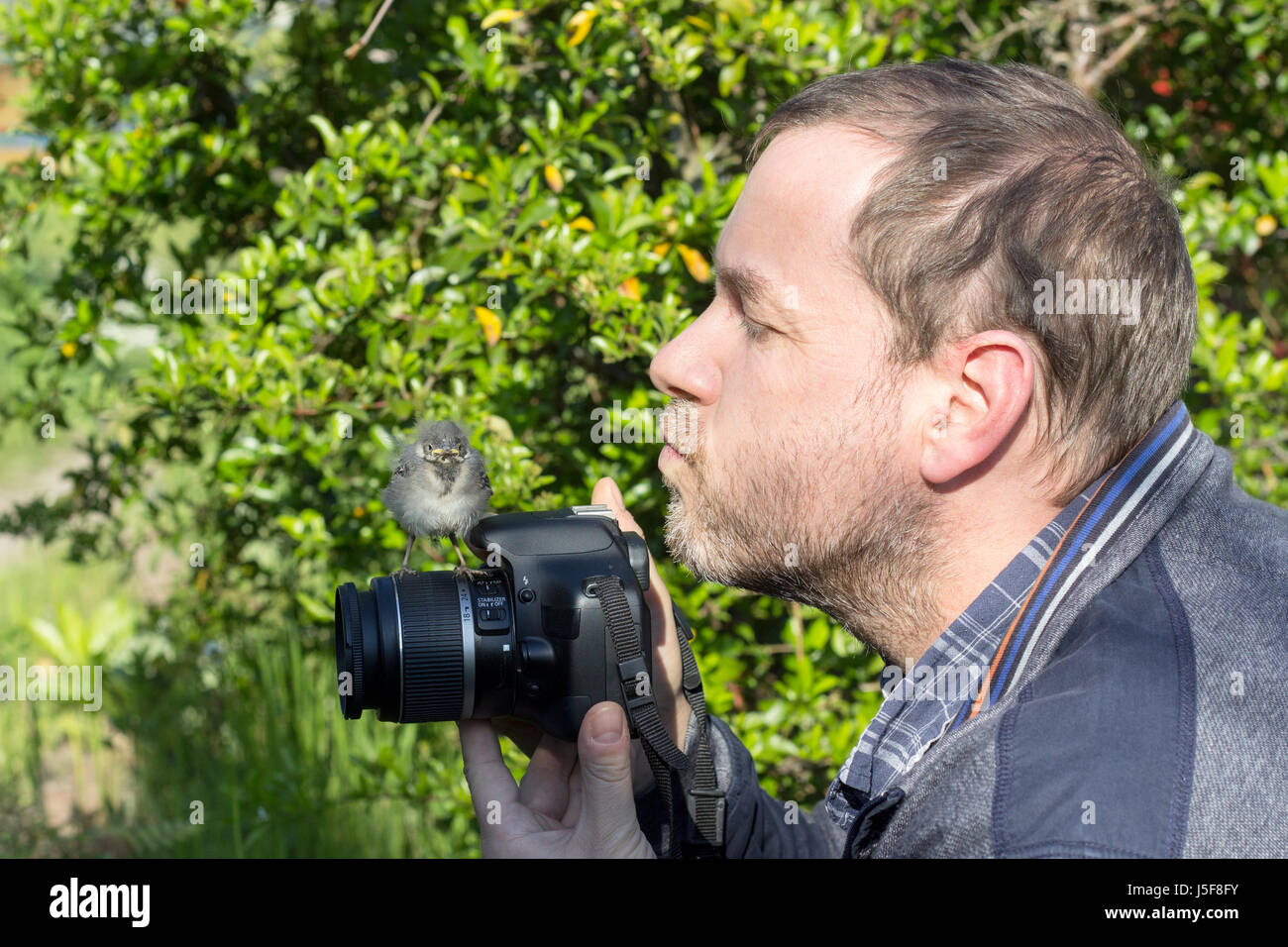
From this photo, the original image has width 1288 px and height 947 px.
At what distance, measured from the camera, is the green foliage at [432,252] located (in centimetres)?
249

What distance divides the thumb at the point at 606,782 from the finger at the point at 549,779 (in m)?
0.17

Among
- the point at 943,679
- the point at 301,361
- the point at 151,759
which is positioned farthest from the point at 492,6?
the point at 151,759

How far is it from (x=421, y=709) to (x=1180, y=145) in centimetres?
274

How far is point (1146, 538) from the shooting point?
1508mm

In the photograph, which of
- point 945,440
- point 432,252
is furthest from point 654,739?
point 432,252

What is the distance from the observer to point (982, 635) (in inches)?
62.3

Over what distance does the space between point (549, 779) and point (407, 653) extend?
32 cm

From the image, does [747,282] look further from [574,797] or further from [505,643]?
[574,797]

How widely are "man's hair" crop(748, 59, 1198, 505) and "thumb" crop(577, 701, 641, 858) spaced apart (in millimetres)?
694

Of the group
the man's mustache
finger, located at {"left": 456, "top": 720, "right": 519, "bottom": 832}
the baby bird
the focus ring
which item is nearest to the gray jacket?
finger, located at {"left": 456, "top": 720, "right": 519, "bottom": 832}

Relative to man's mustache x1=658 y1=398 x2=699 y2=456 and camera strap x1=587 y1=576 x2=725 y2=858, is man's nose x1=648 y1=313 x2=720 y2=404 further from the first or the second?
camera strap x1=587 y1=576 x2=725 y2=858

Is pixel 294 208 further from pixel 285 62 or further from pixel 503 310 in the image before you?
pixel 285 62

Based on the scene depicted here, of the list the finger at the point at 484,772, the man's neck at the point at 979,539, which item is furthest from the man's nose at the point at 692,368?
the finger at the point at 484,772

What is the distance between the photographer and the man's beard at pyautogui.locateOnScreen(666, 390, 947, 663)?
5.41ft
